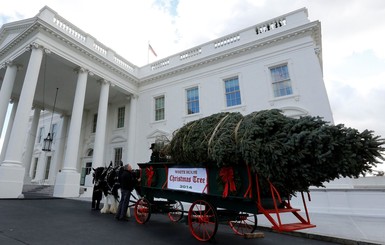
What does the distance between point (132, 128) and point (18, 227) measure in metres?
12.3

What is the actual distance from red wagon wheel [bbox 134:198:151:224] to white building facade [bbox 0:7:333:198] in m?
5.59

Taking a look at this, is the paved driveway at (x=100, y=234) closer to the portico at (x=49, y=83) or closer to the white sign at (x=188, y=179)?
the white sign at (x=188, y=179)

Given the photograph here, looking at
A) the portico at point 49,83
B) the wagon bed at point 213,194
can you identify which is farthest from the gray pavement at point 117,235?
the portico at point 49,83

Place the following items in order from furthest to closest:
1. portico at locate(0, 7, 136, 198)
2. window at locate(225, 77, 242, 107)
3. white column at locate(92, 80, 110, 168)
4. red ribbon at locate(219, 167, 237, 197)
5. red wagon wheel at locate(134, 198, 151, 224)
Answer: white column at locate(92, 80, 110, 168), window at locate(225, 77, 242, 107), portico at locate(0, 7, 136, 198), red wagon wheel at locate(134, 198, 151, 224), red ribbon at locate(219, 167, 237, 197)

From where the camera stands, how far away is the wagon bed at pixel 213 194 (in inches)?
132

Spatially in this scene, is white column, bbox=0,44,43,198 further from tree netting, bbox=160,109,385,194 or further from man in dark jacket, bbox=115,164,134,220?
tree netting, bbox=160,109,385,194

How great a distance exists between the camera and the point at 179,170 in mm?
4566

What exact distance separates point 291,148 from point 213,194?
1.68 m

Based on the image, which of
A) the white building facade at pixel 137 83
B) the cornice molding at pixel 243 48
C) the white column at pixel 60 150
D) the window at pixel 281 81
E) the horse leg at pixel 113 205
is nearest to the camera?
the horse leg at pixel 113 205

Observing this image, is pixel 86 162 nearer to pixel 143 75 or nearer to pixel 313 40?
pixel 143 75

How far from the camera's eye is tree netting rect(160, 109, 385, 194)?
8.91 ft

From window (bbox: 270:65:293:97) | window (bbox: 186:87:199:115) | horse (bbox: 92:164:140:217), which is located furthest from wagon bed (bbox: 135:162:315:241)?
window (bbox: 186:87:199:115)

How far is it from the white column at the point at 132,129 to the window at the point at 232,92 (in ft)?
26.2

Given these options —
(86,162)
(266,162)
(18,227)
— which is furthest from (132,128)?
(266,162)
